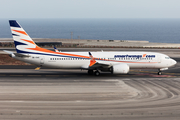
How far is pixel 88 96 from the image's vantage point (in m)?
27.5

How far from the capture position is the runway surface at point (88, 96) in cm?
2169

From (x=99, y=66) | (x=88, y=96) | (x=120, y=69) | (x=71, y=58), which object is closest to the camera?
(x=88, y=96)

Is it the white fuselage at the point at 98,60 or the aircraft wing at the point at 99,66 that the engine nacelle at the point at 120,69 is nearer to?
the aircraft wing at the point at 99,66

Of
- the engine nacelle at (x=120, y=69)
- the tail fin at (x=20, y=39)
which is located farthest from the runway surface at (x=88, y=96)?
the tail fin at (x=20, y=39)

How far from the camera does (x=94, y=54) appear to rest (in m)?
40.5

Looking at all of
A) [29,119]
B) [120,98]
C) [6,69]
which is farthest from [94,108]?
[6,69]

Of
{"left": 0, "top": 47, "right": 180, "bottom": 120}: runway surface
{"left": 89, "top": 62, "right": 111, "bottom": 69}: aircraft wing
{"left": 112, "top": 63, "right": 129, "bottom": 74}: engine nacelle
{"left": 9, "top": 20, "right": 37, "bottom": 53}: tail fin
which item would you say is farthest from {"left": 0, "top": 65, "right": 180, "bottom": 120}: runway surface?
{"left": 9, "top": 20, "right": 37, "bottom": 53}: tail fin

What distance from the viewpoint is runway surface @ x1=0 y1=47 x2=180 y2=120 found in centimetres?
2169

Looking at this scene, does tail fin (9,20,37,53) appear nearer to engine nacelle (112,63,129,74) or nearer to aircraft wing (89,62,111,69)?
aircraft wing (89,62,111,69)

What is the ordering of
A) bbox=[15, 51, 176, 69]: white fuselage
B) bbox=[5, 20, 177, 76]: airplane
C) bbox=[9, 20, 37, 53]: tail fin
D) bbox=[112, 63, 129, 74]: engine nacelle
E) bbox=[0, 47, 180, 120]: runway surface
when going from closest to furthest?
1. bbox=[0, 47, 180, 120]: runway surface
2. bbox=[112, 63, 129, 74]: engine nacelle
3. bbox=[9, 20, 37, 53]: tail fin
4. bbox=[5, 20, 177, 76]: airplane
5. bbox=[15, 51, 176, 69]: white fuselage

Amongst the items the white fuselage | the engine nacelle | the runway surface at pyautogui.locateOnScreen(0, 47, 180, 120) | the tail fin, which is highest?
the tail fin

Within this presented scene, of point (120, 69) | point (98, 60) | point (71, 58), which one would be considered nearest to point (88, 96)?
point (120, 69)

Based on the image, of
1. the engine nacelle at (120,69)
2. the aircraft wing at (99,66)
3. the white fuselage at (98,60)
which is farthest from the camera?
the white fuselage at (98,60)

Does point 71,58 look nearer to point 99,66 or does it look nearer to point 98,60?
point 98,60
